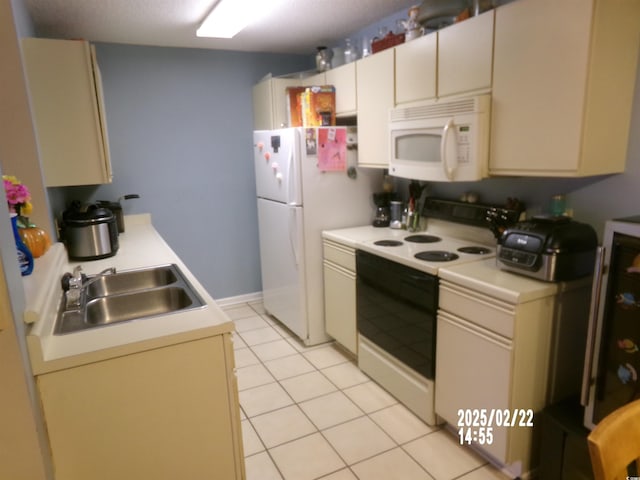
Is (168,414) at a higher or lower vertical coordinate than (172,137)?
lower

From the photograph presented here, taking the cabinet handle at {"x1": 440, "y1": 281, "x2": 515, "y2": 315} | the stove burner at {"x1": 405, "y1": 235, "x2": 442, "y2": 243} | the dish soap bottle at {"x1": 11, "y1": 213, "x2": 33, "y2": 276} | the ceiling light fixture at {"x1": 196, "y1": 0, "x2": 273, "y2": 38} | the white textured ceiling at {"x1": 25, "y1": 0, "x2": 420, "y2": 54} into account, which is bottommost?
the cabinet handle at {"x1": 440, "y1": 281, "x2": 515, "y2": 315}

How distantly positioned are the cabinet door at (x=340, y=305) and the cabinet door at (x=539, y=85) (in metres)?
1.31

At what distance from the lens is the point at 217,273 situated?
13.6 feet

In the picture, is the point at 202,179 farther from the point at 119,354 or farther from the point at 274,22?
the point at 119,354

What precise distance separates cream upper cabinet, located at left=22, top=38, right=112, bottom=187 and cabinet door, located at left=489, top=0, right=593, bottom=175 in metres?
2.07

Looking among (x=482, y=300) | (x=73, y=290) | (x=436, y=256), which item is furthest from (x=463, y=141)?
(x=73, y=290)

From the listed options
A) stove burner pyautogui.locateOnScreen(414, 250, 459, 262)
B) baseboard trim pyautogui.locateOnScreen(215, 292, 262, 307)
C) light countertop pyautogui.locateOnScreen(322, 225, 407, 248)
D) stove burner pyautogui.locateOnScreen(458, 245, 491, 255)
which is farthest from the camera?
baseboard trim pyautogui.locateOnScreen(215, 292, 262, 307)

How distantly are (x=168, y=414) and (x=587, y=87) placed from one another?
194 centimetres

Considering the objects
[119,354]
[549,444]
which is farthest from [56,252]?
[549,444]

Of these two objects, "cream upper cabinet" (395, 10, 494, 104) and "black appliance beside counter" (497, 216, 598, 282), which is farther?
"cream upper cabinet" (395, 10, 494, 104)

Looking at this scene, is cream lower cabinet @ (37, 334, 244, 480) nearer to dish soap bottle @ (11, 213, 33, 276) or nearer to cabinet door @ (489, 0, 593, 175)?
dish soap bottle @ (11, 213, 33, 276)

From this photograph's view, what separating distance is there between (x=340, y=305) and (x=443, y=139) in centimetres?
141

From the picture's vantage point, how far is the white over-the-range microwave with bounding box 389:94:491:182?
206 centimetres
